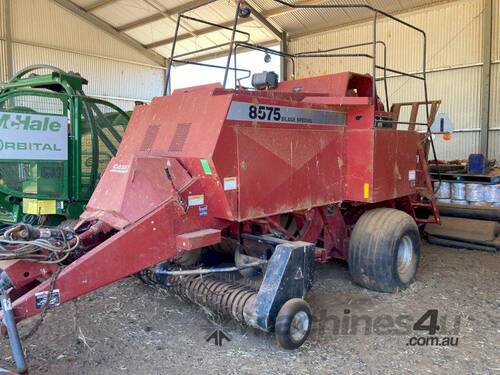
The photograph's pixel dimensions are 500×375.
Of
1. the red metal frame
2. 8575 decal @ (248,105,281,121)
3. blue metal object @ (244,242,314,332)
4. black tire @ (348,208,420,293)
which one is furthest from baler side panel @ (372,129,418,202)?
blue metal object @ (244,242,314,332)

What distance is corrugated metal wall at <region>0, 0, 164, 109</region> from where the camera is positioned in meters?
15.9

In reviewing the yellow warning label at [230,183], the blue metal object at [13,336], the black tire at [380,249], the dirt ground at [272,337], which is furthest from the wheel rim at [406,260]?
the blue metal object at [13,336]

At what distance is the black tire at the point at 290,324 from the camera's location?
3.14 metres

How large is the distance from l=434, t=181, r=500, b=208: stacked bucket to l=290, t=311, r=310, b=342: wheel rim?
4198mm

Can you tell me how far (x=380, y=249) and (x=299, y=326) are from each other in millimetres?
1390

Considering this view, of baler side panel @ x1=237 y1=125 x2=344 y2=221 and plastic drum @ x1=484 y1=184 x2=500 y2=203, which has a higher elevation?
baler side panel @ x1=237 y1=125 x2=344 y2=221

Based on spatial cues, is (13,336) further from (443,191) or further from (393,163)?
(443,191)

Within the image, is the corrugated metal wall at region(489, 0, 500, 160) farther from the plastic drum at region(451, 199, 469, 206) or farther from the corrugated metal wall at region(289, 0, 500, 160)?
the plastic drum at region(451, 199, 469, 206)

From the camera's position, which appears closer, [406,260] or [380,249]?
[380,249]

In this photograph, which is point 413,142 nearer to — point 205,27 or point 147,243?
point 147,243

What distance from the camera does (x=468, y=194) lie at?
7062 mm

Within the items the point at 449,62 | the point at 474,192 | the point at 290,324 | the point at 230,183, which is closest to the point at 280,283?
the point at 290,324

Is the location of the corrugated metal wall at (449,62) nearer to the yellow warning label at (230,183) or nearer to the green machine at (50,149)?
the green machine at (50,149)

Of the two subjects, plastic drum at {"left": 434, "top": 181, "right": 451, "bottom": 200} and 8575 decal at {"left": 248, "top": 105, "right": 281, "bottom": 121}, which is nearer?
8575 decal at {"left": 248, "top": 105, "right": 281, "bottom": 121}
